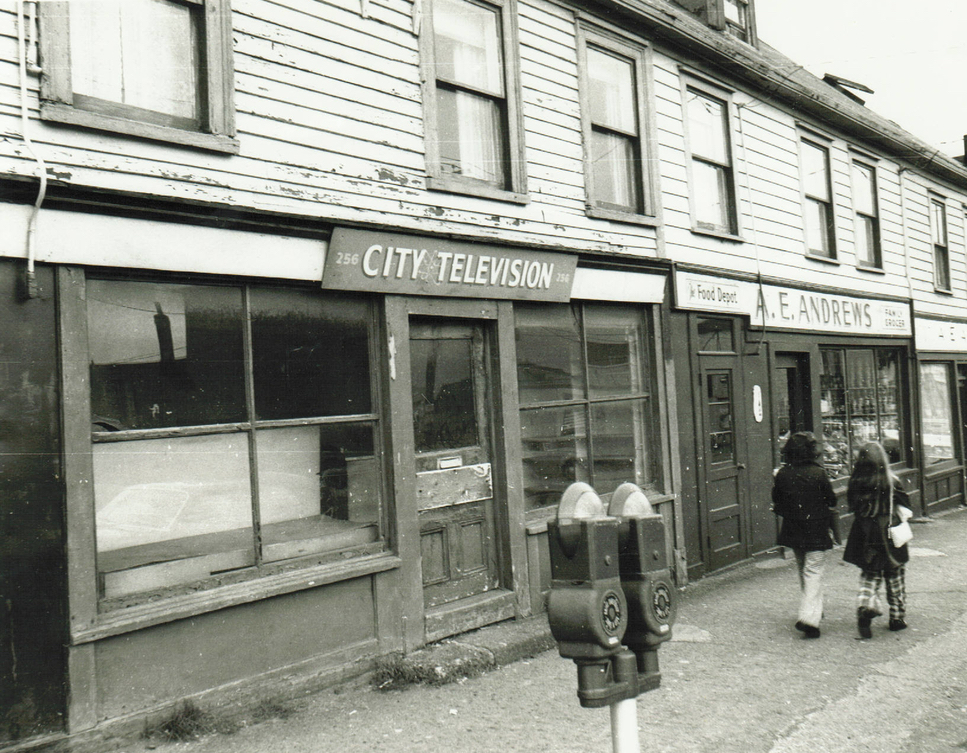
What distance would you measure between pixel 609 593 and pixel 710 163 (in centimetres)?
870

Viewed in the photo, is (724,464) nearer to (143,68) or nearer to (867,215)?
(867,215)

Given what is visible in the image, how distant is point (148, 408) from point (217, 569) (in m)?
1.15

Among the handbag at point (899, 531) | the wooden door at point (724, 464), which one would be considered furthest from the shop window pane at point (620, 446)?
the handbag at point (899, 531)

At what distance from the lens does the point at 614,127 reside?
912 centimetres

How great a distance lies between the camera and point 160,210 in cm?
528

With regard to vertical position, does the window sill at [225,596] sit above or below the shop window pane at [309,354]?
below

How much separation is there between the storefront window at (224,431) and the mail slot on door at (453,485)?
0.48m

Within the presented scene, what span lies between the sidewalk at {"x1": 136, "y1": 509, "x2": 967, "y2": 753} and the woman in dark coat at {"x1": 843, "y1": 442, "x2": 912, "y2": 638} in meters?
0.29

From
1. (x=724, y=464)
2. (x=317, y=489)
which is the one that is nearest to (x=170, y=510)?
(x=317, y=489)

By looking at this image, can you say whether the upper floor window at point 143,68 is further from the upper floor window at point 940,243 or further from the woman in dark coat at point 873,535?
the upper floor window at point 940,243

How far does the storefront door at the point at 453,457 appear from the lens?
7.05 meters

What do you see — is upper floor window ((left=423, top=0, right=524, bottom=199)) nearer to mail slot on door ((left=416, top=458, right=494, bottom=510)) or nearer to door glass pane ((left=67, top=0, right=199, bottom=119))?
door glass pane ((left=67, top=0, right=199, bottom=119))

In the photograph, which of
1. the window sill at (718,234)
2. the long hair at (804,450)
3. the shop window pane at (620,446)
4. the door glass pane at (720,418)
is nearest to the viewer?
the long hair at (804,450)

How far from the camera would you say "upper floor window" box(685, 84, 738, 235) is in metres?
10.3
